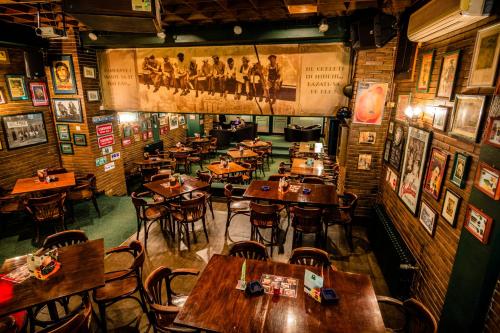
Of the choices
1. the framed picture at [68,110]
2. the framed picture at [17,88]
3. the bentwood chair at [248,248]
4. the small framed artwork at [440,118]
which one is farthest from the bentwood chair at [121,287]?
the framed picture at [17,88]

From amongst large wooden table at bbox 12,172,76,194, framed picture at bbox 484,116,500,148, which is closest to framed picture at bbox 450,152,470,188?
framed picture at bbox 484,116,500,148

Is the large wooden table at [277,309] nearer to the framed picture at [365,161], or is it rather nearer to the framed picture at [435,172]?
the framed picture at [435,172]

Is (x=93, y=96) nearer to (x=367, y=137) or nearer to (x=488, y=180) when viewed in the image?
(x=367, y=137)

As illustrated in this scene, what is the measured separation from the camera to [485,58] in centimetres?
229

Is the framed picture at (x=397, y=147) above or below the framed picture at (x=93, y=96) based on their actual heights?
below

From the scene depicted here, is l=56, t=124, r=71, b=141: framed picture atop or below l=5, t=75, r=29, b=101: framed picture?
below

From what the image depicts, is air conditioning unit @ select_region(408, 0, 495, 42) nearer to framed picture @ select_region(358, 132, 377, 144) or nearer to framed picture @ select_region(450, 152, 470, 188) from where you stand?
framed picture @ select_region(450, 152, 470, 188)

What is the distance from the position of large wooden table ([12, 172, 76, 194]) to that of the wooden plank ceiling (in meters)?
3.23

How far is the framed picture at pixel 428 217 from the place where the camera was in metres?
3.13

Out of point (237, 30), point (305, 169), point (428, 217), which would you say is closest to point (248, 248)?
point (428, 217)

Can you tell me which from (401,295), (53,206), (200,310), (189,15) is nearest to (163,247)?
(53,206)

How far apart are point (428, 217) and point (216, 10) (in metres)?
4.55

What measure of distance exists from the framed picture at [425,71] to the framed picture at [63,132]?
7787mm

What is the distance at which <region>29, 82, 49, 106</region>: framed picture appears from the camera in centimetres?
638
